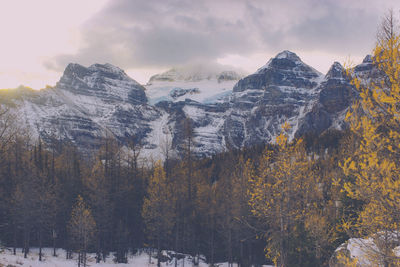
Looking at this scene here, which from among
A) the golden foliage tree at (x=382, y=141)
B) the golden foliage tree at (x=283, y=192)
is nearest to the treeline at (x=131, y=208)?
the golden foliage tree at (x=283, y=192)

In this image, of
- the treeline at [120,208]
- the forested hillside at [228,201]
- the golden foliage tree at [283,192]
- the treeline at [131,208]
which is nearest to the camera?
the forested hillside at [228,201]

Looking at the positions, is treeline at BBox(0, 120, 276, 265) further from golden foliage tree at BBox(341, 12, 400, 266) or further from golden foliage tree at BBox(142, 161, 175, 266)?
golden foliage tree at BBox(341, 12, 400, 266)

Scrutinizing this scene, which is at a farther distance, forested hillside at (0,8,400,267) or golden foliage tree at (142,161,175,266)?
golden foliage tree at (142,161,175,266)

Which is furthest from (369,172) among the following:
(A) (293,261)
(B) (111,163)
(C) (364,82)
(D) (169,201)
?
(B) (111,163)

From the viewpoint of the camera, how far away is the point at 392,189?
860 centimetres

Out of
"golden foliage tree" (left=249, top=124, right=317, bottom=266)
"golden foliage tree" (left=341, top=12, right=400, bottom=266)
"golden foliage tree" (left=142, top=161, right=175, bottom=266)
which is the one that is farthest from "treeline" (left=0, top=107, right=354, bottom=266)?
"golden foliage tree" (left=341, top=12, right=400, bottom=266)

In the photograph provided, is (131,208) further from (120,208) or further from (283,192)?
(283,192)

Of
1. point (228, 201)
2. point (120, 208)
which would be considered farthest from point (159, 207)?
point (120, 208)

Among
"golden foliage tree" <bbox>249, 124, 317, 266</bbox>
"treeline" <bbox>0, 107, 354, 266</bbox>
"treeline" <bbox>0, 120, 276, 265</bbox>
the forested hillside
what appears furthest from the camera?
"treeline" <bbox>0, 120, 276, 265</bbox>

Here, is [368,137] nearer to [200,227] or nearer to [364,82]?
[364,82]

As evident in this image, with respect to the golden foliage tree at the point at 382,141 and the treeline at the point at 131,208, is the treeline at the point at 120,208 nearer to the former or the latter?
the treeline at the point at 131,208

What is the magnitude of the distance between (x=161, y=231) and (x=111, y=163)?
558 inches

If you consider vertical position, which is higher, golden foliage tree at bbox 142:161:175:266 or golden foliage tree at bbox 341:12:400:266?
golden foliage tree at bbox 341:12:400:266

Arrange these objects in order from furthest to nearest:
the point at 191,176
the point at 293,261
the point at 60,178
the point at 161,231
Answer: the point at 60,178
the point at 191,176
the point at 161,231
the point at 293,261
